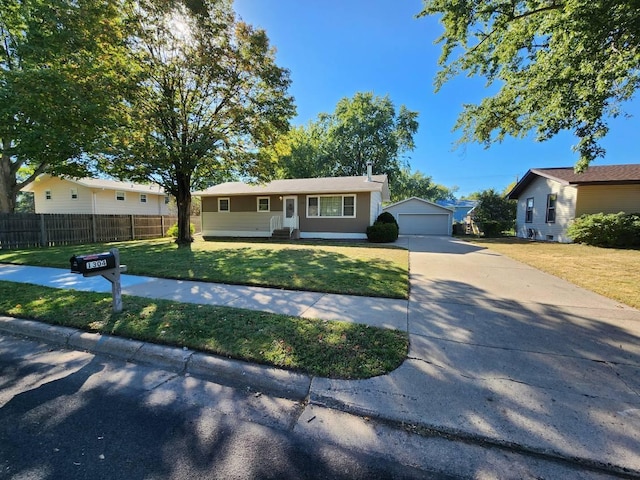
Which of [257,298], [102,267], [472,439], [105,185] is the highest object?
[105,185]

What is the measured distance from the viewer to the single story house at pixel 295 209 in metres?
16.4

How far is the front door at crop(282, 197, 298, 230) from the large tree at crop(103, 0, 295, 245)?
15.1ft

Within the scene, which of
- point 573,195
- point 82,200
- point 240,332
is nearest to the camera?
point 240,332

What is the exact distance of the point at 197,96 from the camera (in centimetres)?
1252

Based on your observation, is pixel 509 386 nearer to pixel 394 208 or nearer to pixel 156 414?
pixel 156 414

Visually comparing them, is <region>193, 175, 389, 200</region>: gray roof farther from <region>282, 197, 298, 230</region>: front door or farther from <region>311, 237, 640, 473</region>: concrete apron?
<region>311, 237, 640, 473</region>: concrete apron

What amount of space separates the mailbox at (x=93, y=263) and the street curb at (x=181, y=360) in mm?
826

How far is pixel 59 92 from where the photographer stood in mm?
9344

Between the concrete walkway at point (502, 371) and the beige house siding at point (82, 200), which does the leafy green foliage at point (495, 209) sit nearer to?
the concrete walkway at point (502, 371)

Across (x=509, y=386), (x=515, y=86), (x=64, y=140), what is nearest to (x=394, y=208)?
(x=515, y=86)

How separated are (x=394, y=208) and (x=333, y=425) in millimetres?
23728

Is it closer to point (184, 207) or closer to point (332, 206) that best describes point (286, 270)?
point (184, 207)

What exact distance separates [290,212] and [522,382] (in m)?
15.9

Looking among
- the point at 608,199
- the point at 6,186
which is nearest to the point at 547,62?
the point at 608,199
